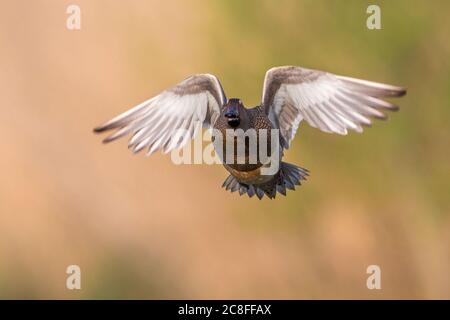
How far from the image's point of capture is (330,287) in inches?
194

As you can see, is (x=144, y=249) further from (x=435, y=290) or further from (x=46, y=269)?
(x=435, y=290)

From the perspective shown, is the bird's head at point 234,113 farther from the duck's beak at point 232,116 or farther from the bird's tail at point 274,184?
the bird's tail at point 274,184

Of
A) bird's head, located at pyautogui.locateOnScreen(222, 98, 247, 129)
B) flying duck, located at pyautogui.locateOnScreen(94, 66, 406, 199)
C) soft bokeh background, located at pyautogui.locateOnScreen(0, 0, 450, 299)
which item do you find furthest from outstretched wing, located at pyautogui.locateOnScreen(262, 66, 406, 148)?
soft bokeh background, located at pyautogui.locateOnScreen(0, 0, 450, 299)

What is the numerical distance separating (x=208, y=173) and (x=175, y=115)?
5.46 ft

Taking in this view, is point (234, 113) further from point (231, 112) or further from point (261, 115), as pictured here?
point (261, 115)

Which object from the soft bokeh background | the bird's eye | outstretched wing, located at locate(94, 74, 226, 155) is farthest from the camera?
the soft bokeh background

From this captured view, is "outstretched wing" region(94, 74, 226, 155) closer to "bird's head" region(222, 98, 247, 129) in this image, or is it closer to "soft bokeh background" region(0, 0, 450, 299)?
"bird's head" region(222, 98, 247, 129)

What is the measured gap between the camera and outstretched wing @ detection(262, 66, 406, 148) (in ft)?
9.89

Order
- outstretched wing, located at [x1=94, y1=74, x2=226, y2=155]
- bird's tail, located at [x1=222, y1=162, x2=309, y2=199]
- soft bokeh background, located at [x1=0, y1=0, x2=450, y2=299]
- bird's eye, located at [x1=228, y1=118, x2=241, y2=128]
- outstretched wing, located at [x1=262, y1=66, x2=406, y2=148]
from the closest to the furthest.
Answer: outstretched wing, located at [x1=262, y1=66, x2=406, y2=148]
bird's eye, located at [x1=228, y1=118, x2=241, y2=128]
outstretched wing, located at [x1=94, y1=74, x2=226, y2=155]
bird's tail, located at [x1=222, y1=162, x2=309, y2=199]
soft bokeh background, located at [x1=0, y1=0, x2=450, y2=299]

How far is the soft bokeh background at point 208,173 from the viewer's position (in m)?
4.96

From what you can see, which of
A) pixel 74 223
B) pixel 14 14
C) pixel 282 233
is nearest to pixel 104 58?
pixel 14 14

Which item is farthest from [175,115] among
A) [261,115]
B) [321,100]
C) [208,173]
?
[208,173]

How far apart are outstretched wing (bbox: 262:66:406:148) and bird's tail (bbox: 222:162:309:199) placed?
0.17 m

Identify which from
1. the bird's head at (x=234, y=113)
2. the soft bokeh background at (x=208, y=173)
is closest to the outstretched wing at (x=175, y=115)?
the bird's head at (x=234, y=113)
